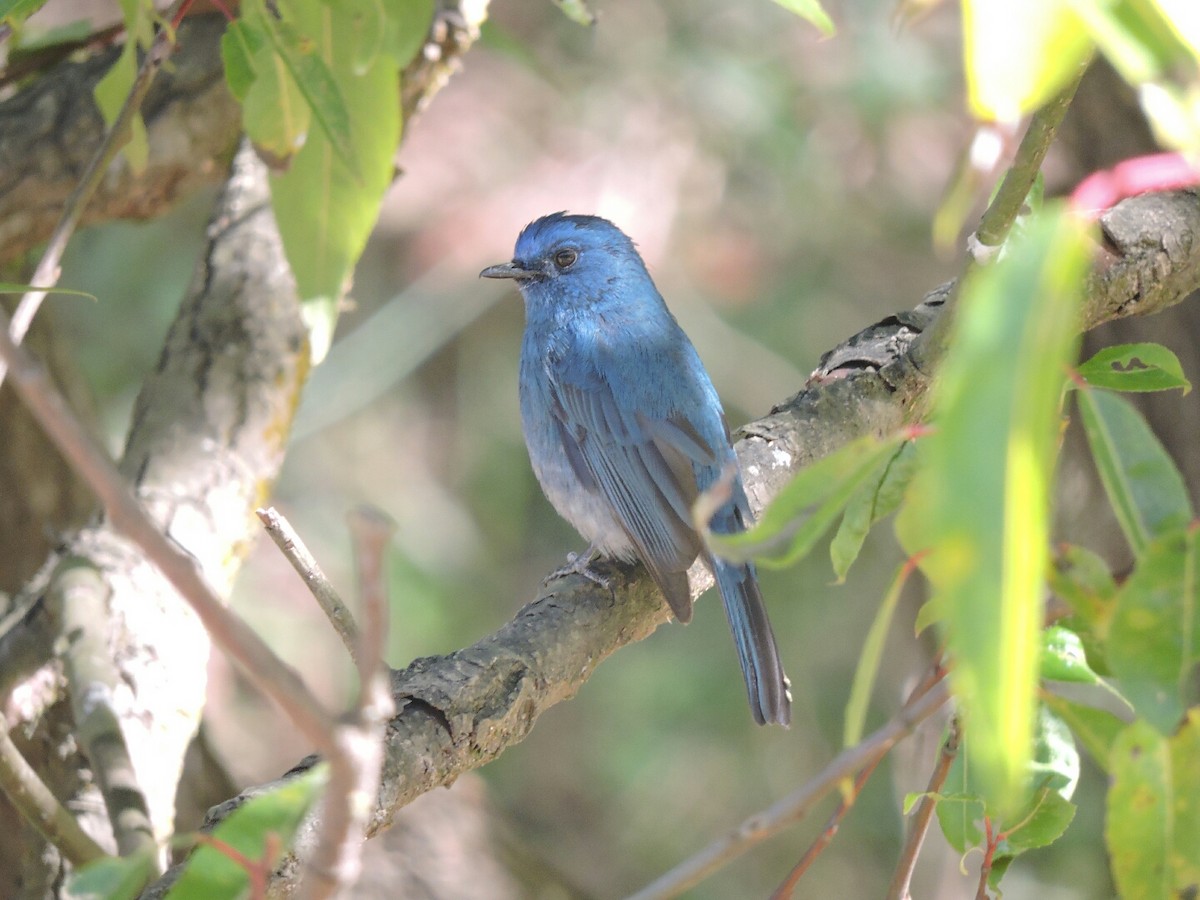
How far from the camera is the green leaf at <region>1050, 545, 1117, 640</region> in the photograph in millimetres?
1249

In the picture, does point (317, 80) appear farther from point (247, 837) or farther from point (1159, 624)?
point (1159, 624)

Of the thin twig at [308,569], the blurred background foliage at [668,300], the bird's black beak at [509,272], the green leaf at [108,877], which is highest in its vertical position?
the green leaf at [108,877]

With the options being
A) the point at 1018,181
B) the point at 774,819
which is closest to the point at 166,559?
the point at 774,819

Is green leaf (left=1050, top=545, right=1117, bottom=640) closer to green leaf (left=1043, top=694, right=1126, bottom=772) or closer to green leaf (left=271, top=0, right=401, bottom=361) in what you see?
green leaf (left=1043, top=694, right=1126, bottom=772)

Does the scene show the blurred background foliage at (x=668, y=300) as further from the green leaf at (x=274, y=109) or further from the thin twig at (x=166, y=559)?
the thin twig at (x=166, y=559)

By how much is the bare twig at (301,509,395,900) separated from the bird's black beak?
3.78 m

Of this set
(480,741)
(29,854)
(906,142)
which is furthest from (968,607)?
(906,142)

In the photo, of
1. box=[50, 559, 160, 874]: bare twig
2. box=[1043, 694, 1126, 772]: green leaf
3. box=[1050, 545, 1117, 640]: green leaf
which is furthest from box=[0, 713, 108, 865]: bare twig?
box=[1050, 545, 1117, 640]: green leaf

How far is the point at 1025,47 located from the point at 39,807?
2354 mm

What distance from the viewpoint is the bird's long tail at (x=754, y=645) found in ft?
11.1

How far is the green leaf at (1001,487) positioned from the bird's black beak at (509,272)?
12.9 feet

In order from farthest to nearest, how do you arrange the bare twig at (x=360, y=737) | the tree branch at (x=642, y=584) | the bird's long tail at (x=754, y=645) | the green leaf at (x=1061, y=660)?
the bird's long tail at (x=754, y=645)
the tree branch at (x=642, y=584)
the green leaf at (x=1061, y=660)
the bare twig at (x=360, y=737)

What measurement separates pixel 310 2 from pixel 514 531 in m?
5.73

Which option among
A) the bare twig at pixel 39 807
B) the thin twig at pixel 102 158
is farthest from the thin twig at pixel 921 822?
the thin twig at pixel 102 158
